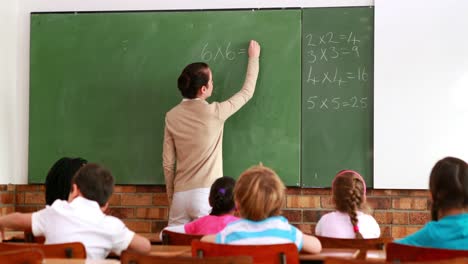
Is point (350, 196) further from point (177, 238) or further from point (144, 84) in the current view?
point (144, 84)

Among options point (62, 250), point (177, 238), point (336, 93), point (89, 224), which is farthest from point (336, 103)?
point (62, 250)

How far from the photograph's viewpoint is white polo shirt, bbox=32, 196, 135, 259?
145 inches

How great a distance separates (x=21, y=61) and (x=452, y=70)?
341 centimetres

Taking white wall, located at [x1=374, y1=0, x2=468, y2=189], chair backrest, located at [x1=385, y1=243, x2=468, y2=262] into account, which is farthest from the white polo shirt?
white wall, located at [x1=374, y1=0, x2=468, y2=189]

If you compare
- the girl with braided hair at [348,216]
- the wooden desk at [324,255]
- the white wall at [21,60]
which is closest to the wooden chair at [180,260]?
the wooden desk at [324,255]

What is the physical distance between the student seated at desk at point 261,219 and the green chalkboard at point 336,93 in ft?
8.82

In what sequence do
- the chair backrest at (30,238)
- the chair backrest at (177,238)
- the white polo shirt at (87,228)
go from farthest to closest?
the chair backrest at (30,238)
the chair backrest at (177,238)
the white polo shirt at (87,228)

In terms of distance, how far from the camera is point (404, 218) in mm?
6160

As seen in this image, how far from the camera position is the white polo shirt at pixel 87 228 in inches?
145

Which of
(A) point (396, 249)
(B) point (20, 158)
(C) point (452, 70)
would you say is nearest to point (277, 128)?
(C) point (452, 70)

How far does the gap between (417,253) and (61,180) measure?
84.3 inches

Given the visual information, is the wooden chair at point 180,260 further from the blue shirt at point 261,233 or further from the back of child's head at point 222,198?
the back of child's head at point 222,198

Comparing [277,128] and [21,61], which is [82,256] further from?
[21,61]

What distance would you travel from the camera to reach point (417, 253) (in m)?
3.17
